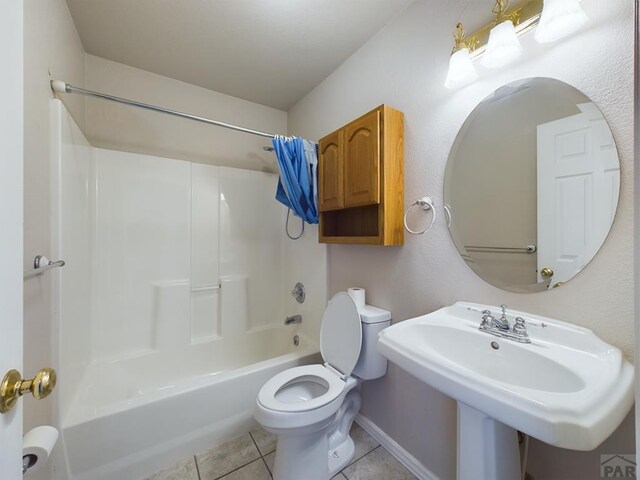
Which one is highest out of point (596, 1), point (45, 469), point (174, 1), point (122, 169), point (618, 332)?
point (174, 1)

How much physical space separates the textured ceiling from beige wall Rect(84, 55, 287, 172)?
0.33 ft

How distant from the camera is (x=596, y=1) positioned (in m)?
0.81

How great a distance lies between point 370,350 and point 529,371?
0.74 meters

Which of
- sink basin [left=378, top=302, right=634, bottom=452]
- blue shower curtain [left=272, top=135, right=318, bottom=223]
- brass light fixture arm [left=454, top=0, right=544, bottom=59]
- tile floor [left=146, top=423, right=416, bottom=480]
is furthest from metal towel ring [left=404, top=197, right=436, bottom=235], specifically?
tile floor [left=146, top=423, right=416, bottom=480]

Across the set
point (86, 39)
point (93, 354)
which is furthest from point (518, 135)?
point (93, 354)

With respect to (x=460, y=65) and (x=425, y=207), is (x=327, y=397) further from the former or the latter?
(x=460, y=65)

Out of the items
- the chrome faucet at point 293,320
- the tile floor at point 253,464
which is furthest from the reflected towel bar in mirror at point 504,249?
the chrome faucet at point 293,320

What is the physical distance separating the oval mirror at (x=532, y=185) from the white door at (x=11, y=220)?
1.39 m

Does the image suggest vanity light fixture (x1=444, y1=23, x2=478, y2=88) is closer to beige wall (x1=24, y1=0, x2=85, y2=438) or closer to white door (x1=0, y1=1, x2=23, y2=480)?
white door (x1=0, y1=1, x2=23, y2=480)

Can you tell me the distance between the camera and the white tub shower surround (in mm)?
1243

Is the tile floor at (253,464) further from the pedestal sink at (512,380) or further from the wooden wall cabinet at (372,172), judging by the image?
the wooden wall cabinet at (372,172)

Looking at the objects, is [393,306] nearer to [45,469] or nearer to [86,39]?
[45,469]

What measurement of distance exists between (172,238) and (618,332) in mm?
2454

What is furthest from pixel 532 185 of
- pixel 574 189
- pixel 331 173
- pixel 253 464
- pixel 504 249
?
pixel 253 464
